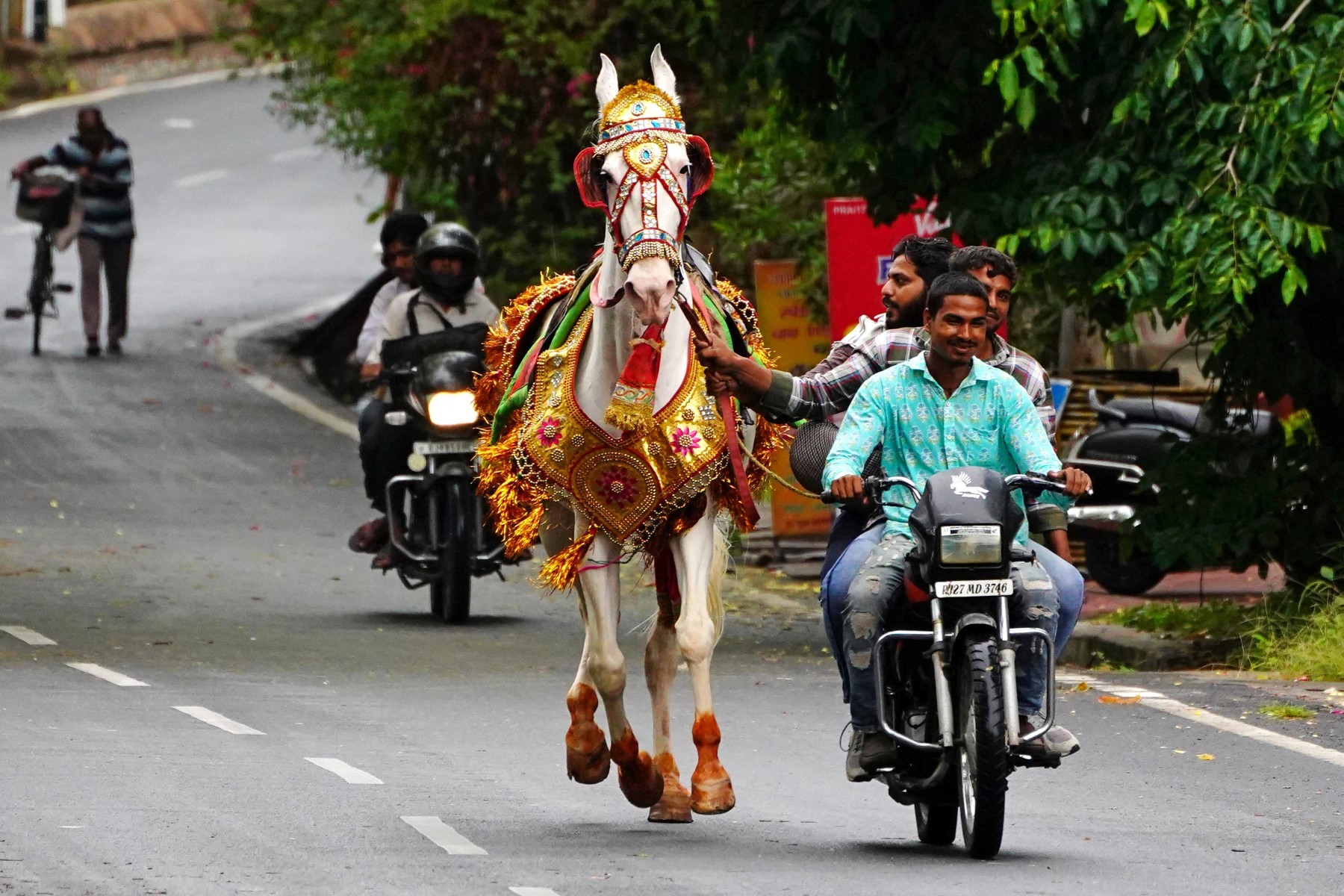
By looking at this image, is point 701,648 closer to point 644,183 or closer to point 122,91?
point 644,183

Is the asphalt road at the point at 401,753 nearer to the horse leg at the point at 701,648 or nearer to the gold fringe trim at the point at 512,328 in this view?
the horse leg at the point at 701,648

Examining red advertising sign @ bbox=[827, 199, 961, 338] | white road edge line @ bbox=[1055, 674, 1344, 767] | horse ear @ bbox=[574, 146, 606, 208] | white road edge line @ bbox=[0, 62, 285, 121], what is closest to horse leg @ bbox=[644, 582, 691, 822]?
horse ear @ bbox=[574, 146, 606, 208]

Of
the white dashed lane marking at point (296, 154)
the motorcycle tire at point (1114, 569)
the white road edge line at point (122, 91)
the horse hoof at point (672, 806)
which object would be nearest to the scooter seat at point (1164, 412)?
the motorcycle tire at point (1114, 569)

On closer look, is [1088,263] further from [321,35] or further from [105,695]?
[321,35]

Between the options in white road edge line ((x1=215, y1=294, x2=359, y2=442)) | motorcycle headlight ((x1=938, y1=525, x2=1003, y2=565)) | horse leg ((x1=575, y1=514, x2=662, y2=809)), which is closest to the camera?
motorcycle headlight ((x1=938, y1=525, x2=1003, y2=565))

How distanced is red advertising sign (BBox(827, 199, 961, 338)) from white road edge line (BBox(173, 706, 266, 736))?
6512mm

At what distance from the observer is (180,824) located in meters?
8.34

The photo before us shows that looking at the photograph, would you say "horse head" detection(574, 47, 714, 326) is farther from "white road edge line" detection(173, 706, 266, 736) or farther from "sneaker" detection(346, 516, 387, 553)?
"sneaker" detection(346, 516, 387, 553)

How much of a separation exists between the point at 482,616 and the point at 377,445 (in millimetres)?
1102

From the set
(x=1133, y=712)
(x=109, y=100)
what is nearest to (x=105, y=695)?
(x=1133, y=712)

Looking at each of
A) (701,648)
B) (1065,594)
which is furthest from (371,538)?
(1065,594)

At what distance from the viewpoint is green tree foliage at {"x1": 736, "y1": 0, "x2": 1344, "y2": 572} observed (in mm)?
12320

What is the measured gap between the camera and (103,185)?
85.9 feet

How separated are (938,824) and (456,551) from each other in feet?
20.4
